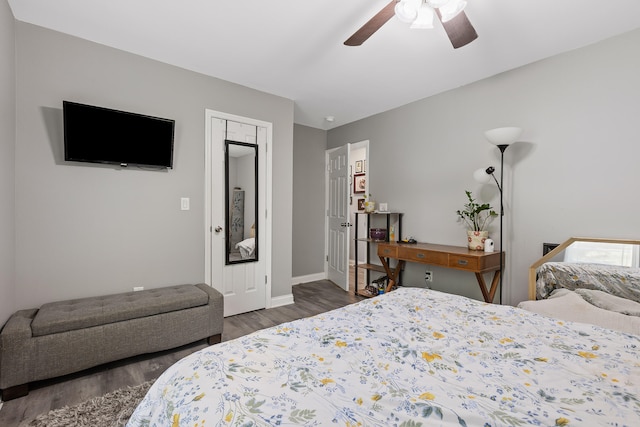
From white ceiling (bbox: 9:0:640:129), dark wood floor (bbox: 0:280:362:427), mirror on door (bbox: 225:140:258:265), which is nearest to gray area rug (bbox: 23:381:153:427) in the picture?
dark wood floor (bbox: 0:280:362:427)

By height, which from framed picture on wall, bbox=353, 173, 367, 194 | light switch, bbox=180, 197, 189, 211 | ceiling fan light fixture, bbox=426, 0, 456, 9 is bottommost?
light switch, bbox=180, 197, 189, 211

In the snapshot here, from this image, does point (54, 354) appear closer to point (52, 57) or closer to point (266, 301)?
point (266, 301)

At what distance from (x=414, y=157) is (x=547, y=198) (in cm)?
156

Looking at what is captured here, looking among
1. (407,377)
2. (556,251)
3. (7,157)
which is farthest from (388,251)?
(7,157)

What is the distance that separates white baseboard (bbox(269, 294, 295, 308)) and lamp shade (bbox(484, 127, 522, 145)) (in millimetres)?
2904

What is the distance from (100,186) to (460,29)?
3013 millimetres

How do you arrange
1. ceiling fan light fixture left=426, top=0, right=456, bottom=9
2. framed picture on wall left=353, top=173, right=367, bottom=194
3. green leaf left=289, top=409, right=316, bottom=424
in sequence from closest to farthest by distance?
green leaf left=289, top=409, right=316, bottom=424, ceiling fan light fixture left=426, top=0, right=456, bottom=9, framed picture on wall left=353, top=173, right=367, bottom=194

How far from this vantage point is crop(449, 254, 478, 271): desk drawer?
279cm

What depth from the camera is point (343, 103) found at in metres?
3.91

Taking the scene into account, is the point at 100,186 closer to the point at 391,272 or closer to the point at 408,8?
the point at 408,8

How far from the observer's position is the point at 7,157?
2061mm

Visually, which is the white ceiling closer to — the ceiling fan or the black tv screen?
the ceiling fan

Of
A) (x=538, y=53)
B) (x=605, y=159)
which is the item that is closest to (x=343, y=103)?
(x=538, y=53)

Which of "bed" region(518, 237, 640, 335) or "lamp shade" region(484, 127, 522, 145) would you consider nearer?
"bed" region(518, 237, 640, 335)
